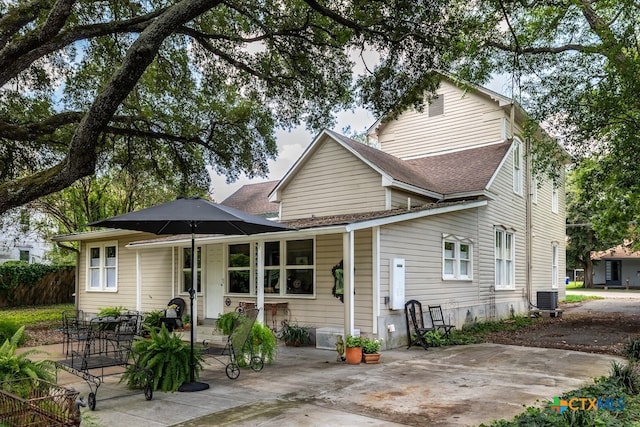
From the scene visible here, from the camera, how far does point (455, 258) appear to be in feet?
43.8

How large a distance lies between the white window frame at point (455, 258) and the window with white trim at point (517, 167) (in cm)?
408

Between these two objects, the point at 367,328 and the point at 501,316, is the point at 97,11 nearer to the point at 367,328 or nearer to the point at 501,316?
the point at 367,328

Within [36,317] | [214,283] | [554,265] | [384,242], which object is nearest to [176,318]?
[214,283]

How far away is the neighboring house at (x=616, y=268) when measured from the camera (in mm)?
40969

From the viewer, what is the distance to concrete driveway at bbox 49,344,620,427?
5.49 meters

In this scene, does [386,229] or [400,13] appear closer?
[400,13]

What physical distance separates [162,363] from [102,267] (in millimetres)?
12525

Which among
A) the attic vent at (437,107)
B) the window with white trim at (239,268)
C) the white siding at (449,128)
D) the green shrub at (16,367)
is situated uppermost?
the attic vent at (437,107)

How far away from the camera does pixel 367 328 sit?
10.4m

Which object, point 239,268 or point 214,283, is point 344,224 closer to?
point 239,268

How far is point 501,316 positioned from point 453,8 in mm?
10146

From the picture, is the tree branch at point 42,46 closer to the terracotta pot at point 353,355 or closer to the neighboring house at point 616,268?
the terracotta pot at point 353,355

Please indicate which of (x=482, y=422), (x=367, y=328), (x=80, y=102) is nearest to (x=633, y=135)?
(x=367, y=328)

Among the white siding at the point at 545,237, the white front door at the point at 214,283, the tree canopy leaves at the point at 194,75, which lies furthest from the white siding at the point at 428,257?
the white siding at the point at 545,237
